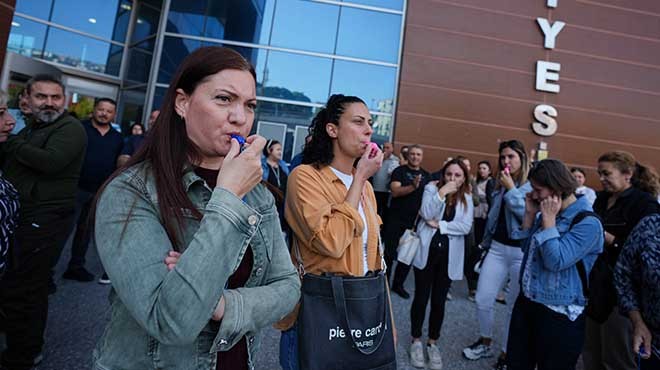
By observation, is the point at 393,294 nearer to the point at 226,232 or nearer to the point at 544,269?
the point at 544,269

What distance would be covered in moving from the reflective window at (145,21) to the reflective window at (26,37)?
225cm

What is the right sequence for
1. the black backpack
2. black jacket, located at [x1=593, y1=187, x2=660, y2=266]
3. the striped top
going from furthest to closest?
1. black jacket, located at [x1=593, y1=187, x2=660, y2=266]
2. the black backpack
3. the striped top

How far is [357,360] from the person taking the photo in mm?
1521

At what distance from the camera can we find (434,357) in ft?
10.6

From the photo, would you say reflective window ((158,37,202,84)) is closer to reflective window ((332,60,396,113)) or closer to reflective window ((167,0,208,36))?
reflective window ((167,0,208,36))

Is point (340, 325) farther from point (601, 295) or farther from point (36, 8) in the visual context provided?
point (36, 8)

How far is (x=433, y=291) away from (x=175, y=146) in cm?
303

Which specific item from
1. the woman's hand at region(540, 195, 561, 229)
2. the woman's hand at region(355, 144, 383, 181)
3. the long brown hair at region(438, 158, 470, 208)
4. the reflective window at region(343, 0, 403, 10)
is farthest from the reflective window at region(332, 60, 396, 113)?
the woman's hand at region(355, 144, 383, 181)

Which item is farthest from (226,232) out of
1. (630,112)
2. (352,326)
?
(630,112)

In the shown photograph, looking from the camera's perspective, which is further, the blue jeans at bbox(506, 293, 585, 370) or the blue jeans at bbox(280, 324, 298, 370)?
the blue jeans at bbox(506, 293, 585, 370)

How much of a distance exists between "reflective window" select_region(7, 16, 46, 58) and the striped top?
1012cm

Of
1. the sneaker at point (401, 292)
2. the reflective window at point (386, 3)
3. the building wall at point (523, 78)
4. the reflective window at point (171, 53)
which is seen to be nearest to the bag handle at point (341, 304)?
the sneaker at point (401, 292)

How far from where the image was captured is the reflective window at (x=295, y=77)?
30.2 feet

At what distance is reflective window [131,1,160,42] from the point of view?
10312 millimetres
